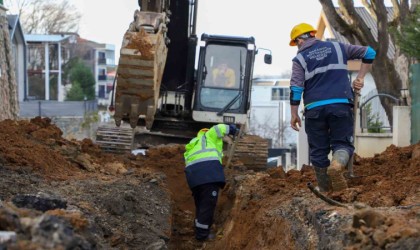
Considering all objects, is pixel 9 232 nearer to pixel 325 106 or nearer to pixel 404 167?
pixel 325 106

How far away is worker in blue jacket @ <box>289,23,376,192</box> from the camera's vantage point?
8.14 m

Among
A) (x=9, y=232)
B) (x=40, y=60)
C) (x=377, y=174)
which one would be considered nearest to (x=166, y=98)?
(x=377, y=174)

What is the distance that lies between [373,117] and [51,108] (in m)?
22.6

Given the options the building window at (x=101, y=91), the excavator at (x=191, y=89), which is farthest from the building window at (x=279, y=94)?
the excavator at (x=191, y=89)

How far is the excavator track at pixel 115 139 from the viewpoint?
16.2 metres

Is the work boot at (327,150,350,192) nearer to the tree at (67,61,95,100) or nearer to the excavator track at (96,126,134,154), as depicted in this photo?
the excavator track at (96,126,134,154)

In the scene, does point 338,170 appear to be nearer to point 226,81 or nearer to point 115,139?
point 226,81

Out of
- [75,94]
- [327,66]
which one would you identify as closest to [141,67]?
[327,66]

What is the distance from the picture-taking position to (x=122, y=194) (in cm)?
984

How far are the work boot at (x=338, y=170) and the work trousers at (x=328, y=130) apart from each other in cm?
9

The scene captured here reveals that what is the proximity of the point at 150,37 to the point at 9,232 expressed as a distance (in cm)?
755

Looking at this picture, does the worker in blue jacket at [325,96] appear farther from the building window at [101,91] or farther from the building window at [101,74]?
the building window at [101,74]

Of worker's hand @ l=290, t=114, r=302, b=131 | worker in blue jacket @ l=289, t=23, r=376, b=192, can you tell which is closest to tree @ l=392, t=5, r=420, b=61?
worker in blue jacket @ l=289, t=23, r=376, b=192

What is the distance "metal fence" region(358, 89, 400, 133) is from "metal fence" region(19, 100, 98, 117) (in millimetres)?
19505
